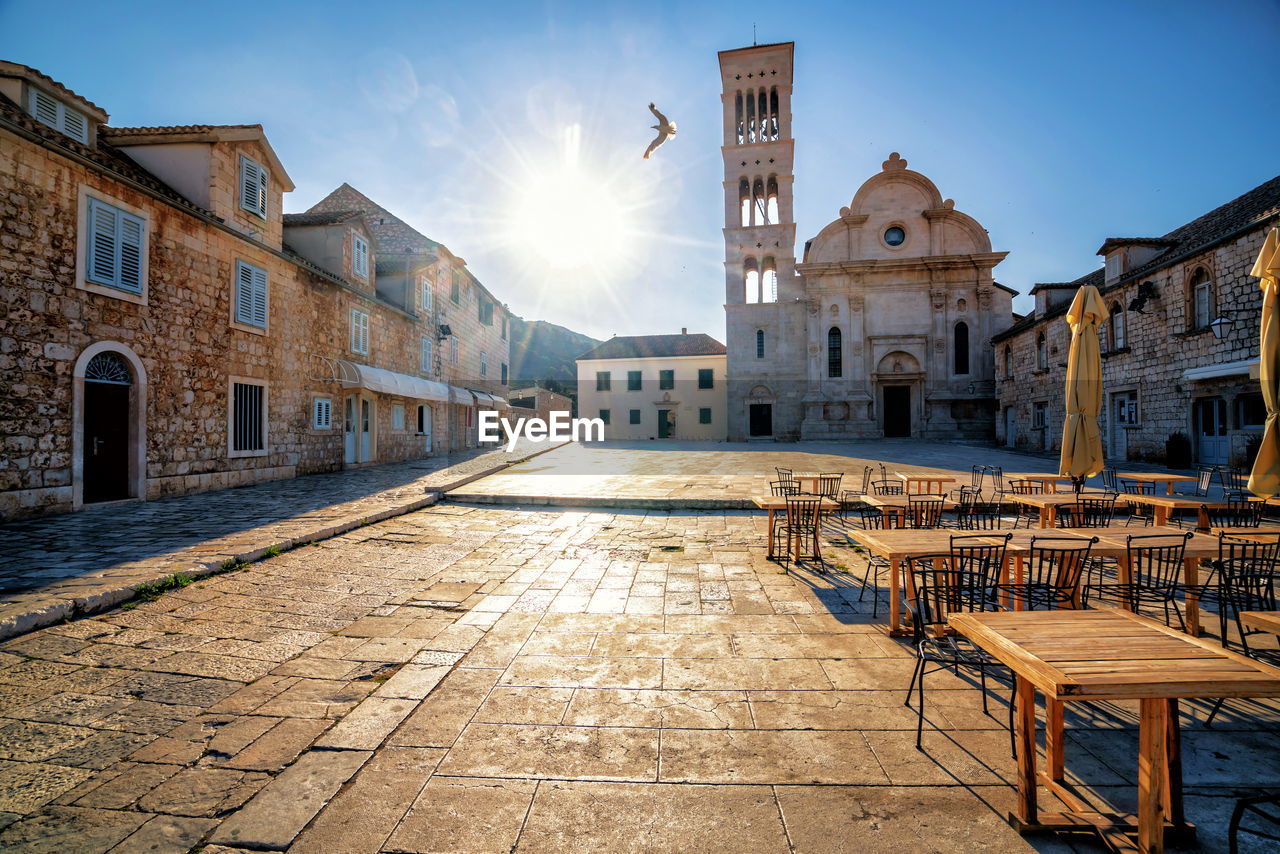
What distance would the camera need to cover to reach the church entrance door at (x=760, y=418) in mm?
33594

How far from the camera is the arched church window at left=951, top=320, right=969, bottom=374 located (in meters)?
30.8

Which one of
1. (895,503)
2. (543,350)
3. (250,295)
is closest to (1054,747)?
(895,503)

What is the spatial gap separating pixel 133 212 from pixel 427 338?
12.5 metres

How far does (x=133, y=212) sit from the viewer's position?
9484mm

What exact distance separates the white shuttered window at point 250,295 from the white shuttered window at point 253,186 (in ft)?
4.41

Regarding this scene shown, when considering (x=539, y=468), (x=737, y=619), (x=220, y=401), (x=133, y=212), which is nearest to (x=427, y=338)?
(x=539, y=468)

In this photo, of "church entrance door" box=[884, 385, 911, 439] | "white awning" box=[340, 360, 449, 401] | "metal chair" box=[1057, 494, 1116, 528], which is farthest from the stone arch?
"church entrance door" box=[884, 385, 911, 439]

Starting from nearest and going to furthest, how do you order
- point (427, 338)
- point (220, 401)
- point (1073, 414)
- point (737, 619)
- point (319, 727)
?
point (319, 727) → point (737, 619) → point (1073, 414) → point (220, 401) → point (427, 338)

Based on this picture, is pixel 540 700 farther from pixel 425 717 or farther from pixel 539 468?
pixel 539 468

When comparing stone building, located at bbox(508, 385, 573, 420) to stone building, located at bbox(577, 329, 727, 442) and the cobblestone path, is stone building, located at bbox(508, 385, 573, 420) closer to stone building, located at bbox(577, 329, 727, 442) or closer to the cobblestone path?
stone building, located at bbox(577, 329, 727, 442)

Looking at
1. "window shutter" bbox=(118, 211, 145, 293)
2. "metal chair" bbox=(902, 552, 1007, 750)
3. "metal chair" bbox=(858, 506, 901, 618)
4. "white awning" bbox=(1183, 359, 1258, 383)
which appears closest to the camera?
"metal chair" bbox=(902, 552, 1007, 750)

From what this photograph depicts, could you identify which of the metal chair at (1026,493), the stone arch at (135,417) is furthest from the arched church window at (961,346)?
the stone arch at (135,417)

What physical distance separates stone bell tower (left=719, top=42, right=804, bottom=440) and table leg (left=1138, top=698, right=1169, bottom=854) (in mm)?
31277

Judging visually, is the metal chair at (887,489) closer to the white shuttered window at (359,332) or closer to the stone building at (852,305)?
the white shuttered window at (359,332)
